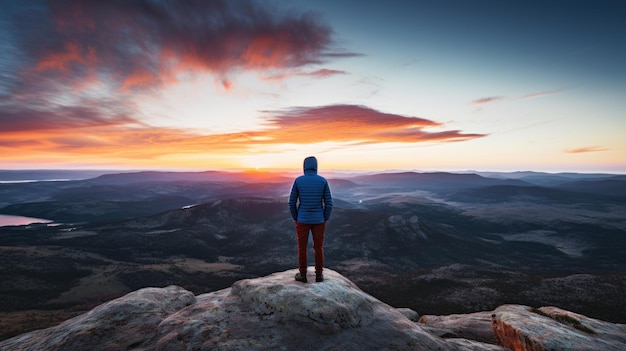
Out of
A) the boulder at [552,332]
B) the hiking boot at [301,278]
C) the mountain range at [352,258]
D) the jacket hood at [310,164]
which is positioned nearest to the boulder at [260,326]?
the hiking boot at [301,278]

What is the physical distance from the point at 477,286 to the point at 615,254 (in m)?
94.5

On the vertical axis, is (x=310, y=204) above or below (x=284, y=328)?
above

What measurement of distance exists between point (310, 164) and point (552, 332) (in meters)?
10.0

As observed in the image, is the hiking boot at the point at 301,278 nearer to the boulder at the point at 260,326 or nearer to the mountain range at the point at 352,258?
the boulder at the point at 260,326

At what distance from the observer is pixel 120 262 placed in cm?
7638

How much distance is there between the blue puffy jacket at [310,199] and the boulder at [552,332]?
7.85 metres

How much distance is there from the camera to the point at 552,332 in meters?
9.28

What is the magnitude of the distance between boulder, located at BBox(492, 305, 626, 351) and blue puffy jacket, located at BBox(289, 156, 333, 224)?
7.85 metres

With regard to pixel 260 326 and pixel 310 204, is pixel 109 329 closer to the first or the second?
pixel 260 326

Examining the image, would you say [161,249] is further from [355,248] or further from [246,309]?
[246,309]

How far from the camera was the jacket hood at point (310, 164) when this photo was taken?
983 centimetres

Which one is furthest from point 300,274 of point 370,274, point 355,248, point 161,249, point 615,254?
point 615,254

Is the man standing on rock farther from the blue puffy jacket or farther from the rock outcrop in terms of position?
the rock outcrop

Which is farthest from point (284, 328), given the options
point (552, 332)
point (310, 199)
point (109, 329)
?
point (552, 332)
